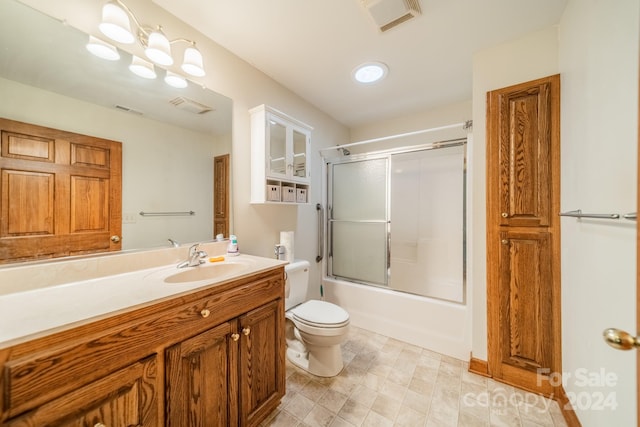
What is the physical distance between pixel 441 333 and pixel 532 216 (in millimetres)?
1127

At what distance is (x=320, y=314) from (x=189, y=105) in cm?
163

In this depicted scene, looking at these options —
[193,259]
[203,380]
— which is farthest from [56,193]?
[203,380]

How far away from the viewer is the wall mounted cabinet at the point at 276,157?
5.73 feet

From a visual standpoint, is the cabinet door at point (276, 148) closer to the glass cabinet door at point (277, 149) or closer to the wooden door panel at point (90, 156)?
the glass cabinet door at point (277, 149)

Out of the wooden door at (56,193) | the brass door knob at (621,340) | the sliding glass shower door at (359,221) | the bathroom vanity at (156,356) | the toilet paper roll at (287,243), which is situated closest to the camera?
the brass door knob at (621,340)

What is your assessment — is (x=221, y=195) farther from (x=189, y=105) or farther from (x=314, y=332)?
(x=314, y=332)

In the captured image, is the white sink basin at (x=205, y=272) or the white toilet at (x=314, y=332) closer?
the white sink basin at (x=205, y=272)

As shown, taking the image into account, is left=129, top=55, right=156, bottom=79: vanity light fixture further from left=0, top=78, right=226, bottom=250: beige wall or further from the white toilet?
the white toilet

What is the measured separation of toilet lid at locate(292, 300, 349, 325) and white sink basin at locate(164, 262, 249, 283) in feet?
1.93

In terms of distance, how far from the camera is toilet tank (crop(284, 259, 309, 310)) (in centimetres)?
181

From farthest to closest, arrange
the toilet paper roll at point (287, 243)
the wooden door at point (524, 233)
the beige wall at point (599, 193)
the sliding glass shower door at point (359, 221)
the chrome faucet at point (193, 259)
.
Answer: the sliding glass shower door at point (359, 221) < the toilet paper roll at point (287, 243) < the wooden door at point (524, 233) < the chrome faucet at point (193, 259) < the beige wall at point (599, 193)

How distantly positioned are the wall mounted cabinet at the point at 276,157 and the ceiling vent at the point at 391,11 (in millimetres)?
872

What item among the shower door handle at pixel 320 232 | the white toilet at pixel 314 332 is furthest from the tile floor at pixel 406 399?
the shower door handle at pixel 320 232

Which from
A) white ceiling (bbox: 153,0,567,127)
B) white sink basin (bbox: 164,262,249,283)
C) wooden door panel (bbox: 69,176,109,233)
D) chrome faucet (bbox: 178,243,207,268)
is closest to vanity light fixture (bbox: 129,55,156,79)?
white ceiling (bbox: 153,0,567,127)
